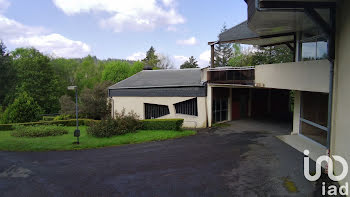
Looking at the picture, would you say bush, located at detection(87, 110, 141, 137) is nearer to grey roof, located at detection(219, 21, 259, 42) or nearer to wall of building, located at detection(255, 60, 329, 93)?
grey roof, located at detection(219, 21, 259, 42)

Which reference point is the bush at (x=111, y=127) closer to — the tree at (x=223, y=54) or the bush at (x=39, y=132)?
the bush at (x=39, y=132)

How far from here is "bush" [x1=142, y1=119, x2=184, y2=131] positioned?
17814mm

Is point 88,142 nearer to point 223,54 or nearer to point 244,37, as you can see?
point 244,37

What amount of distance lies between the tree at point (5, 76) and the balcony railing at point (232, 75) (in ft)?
131

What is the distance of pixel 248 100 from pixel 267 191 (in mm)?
18499

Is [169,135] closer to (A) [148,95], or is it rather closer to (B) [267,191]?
(A) [148,95]

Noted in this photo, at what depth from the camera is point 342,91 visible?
6312 mm

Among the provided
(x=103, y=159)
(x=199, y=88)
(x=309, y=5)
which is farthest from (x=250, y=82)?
(x=103, y=159)

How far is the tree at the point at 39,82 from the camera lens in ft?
138

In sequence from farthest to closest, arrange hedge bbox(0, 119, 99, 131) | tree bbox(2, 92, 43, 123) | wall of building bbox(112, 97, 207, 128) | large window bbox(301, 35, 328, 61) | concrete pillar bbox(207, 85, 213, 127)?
tree bbox(2, 92, 43, 123), hedge bbox(0, 119, 99, 131), wall of building bbox(112, 97, 207, 128), concrete pillar bbox(207, 85, 213, 127), large window bbox(301, 35, 328, 61)

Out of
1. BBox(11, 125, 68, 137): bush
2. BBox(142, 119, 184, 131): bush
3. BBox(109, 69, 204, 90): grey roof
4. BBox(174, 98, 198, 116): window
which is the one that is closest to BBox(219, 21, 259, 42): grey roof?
BBox(109, 69, 204, 90): grey roof

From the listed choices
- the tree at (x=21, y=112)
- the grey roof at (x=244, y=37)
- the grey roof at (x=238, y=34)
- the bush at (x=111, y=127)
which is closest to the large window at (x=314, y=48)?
the grey roof at (x=244, y=37)

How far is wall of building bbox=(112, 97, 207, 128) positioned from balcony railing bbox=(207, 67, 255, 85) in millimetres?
2099

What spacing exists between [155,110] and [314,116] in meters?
14.4
